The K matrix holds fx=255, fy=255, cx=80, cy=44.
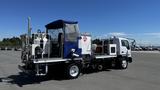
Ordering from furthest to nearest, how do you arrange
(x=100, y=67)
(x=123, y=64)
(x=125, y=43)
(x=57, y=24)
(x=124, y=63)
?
(x=125, y=43), (x=124, y=63), (x=123, y=64), (x=100, y=67), (x=57, y=24)

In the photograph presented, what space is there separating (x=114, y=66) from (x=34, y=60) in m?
8.48

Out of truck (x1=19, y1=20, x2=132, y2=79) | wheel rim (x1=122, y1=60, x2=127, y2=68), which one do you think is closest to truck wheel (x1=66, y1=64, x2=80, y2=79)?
truck (x1=19, y1=20, x2=132, y2=79)

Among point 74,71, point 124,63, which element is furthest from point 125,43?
point 74,71

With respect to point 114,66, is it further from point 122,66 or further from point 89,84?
point 89,84

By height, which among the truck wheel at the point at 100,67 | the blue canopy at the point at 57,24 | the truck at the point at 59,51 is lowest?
the truck wheel at the point at 100,67

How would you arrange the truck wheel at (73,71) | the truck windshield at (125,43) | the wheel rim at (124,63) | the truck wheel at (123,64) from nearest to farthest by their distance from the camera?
the truck wheel at (73,71) < the truck wheel at (123,64) < the wheel rim at (124,63) < the truck windshield at (125,43)

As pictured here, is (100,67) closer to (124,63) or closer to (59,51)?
(124,63)

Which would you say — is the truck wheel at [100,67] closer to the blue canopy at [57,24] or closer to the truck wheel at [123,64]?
the truck wheel at [123,64]

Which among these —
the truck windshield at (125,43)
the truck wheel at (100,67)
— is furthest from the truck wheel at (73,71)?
the truck windshield at (125,43)

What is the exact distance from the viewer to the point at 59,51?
1480 centimetres

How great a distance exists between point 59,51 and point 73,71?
1.42 meters

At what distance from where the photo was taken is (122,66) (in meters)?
19.7

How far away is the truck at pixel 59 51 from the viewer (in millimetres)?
13523

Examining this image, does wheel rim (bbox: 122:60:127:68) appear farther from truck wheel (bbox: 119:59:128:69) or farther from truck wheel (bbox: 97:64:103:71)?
truck wheel (bbox: 97:64:103:71)
